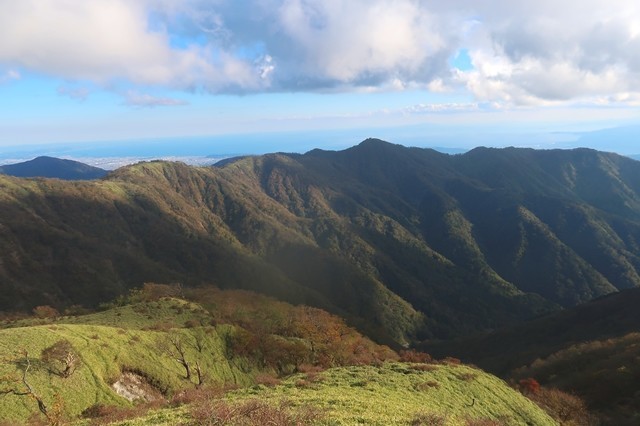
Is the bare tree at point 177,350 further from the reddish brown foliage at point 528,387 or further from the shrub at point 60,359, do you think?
the reddish brown foliage at point 528,387

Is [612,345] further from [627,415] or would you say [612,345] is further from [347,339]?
[347,339]

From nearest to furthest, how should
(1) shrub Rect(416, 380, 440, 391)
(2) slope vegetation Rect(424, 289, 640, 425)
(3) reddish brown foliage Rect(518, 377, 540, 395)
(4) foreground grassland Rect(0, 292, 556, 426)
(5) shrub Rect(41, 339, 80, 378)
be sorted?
(4) foreground grassland Rect(0, 292, 556, 426)
(5) shrub Rect(41, 339, 80, 378)
(1) shrub Rect(416, 380, 440, 391)
(2) slope vegetation Rect(424, 289, 640, 425)
(3) reddish brown foliage Rect(518, 377, 540, 395)

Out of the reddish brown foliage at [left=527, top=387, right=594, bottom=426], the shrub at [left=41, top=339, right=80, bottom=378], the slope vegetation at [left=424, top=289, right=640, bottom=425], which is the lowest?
the slope vegetation at [left=424, top=289, right=640, bottom=425]

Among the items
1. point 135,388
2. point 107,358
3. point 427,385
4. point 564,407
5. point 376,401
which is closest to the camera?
point 376,401

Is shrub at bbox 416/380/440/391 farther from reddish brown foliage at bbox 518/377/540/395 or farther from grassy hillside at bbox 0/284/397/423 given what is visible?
reddish brown foliage at bbox 518/377/540/395

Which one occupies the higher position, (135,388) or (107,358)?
(107,358)

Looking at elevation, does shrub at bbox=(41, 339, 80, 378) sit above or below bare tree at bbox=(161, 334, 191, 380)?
above

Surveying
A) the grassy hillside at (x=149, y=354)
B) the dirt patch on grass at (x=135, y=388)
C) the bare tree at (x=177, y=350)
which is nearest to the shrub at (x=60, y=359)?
the grassy hillside at (x=149, y=354)

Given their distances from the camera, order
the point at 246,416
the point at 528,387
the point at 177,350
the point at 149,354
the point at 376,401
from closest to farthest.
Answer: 1. the point at 246,416
2. the point at 376,401
3. the point at 149,354
4. the point at 177,350
5. the point at 528,387

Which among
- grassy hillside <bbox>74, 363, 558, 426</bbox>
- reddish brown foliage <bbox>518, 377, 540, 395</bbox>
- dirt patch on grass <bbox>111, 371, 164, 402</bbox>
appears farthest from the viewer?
reddish brown foliage <bbox>518, 377, 540, 395</bbox>

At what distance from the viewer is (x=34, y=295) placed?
123m

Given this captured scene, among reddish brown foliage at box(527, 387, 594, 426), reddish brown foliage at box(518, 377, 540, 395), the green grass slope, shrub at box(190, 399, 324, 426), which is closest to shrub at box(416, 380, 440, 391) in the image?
reddish brown foliage at box(527, 387, 594, 426)

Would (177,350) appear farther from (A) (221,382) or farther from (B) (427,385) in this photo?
(B) (427,385)

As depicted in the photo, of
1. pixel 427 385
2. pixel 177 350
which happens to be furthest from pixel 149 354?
pixel 427 385
